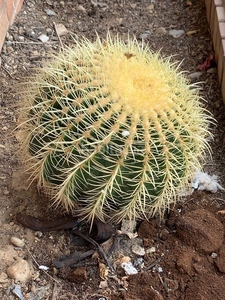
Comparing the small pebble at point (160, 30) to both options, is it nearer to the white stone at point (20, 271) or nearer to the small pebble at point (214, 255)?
the small pebble at point (214, 255)

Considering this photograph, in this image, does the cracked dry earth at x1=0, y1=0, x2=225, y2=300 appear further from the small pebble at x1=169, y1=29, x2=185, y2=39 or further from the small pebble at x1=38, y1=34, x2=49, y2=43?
the small pebble at x1=169, y1=29, x2=185, y2=39

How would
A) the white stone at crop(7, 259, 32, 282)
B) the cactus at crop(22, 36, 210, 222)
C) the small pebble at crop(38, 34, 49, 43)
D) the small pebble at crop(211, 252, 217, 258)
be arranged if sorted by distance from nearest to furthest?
the cactus at crop(22, 36, 210, 222) < the white stone at crop(7, 259, 32, 282) < the small pebble at crop(211, 252, 217, 258) < the small pebble at crop(38, 34, 49, 43)

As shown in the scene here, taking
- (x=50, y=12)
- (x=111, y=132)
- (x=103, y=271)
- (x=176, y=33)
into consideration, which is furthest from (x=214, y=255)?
(x=50, y=12)

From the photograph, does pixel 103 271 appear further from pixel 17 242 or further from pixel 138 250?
pixel 17 242

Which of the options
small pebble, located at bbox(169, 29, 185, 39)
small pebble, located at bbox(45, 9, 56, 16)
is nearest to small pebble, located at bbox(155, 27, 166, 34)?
small pebble, located at bbox(169, 29, 185, 39)

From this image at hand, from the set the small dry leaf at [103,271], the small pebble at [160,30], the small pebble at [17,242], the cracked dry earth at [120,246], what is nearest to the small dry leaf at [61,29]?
the cracked dry earth at [120,246]

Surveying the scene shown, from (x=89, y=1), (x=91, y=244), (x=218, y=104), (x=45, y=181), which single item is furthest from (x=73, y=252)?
(x=89, y=1)
